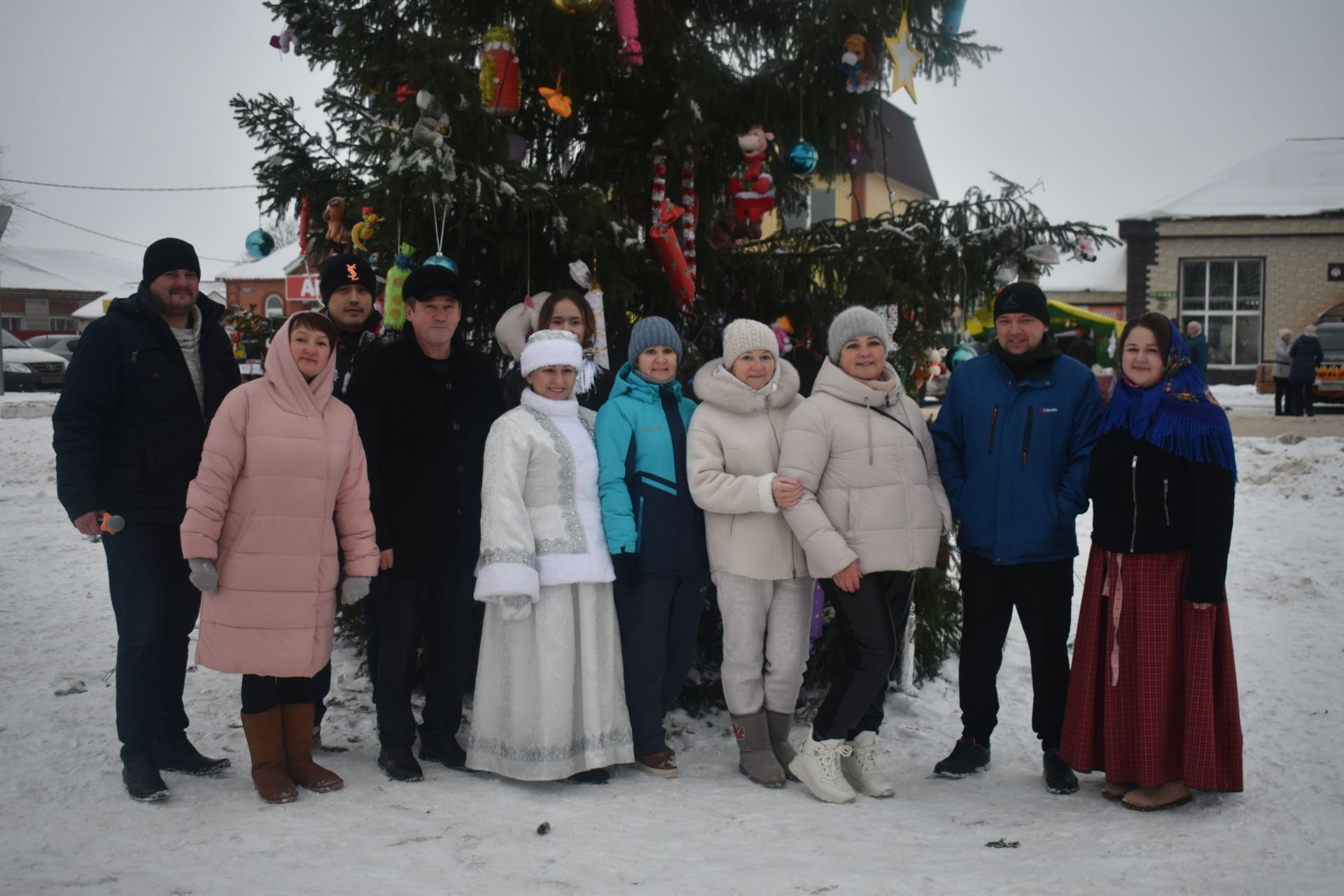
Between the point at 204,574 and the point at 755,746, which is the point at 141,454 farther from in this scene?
the point at 755,746

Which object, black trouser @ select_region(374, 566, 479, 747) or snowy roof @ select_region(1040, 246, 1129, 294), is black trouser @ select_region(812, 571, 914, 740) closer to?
black trouser @ select_region(374, 566, 479, 747)

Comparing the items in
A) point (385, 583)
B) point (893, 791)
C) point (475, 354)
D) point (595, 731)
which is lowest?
point (893, 791)

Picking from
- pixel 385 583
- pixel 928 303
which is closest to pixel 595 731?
pixel 385 583

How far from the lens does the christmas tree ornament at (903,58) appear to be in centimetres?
509

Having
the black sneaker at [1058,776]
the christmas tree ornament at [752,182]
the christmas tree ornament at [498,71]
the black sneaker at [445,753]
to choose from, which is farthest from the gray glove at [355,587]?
the black sneaker at [1058,776]

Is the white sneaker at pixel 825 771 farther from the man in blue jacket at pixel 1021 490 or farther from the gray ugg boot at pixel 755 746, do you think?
the man in blue jacket at pixel 1021 490

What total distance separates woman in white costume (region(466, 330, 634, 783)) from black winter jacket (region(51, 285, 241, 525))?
1.21 metres

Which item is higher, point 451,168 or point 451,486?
point 451,168

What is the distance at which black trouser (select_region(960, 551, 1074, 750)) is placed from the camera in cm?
418

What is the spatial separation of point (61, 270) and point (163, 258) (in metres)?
68.1

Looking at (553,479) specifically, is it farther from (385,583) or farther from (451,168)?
(451,168)

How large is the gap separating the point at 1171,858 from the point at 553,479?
2.64 m

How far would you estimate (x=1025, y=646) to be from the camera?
6.40 m

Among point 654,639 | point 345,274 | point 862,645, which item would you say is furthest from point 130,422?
point 862,645
